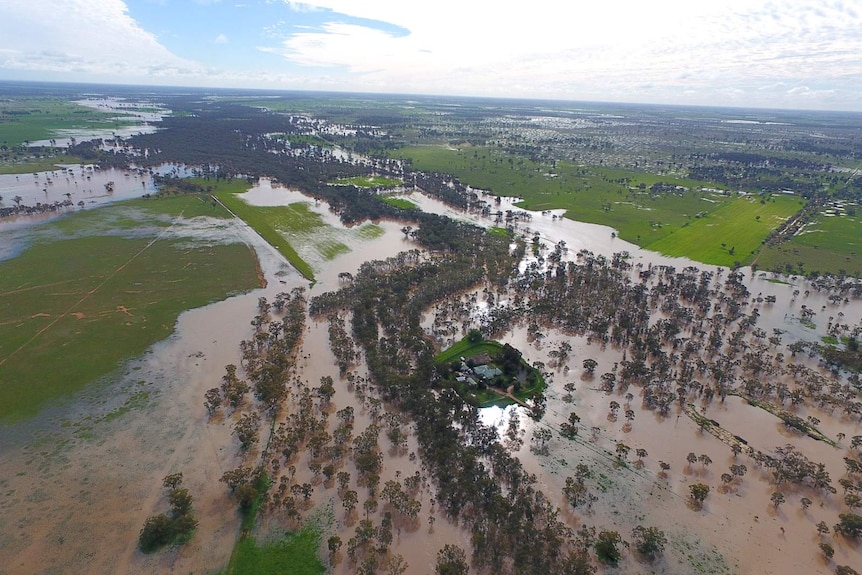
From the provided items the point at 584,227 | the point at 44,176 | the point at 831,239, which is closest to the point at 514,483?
the point at 584,227

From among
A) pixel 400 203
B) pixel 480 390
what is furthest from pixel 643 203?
pixel 480 390

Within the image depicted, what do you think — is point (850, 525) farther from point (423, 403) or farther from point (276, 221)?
point (276, 221)

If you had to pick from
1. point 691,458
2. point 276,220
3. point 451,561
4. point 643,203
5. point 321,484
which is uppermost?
point 643,203

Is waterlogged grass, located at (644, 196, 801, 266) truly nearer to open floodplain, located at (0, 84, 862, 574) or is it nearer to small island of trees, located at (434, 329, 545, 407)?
open floodplain, located at (0, 84, 862, 574)

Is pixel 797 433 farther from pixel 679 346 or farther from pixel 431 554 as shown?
pixel 431 554

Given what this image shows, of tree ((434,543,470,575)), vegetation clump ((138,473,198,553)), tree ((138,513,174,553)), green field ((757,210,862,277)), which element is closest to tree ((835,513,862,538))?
tree ((434,543,470,575))
